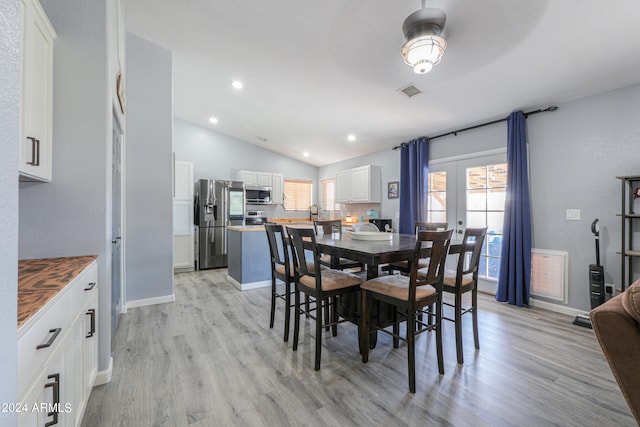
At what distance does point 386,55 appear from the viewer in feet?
8.93

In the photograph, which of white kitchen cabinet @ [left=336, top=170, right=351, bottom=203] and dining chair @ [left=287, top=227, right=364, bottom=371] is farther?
white kitchen cabinet @ [left=336, top=170, right=351, bottom=203]

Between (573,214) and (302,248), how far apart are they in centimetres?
308

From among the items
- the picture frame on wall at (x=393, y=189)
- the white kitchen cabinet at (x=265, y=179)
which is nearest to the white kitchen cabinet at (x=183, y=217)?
the white kitchen cabinet at (x=265, y=179)

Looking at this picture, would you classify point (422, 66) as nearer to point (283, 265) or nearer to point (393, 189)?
point (283, 265)

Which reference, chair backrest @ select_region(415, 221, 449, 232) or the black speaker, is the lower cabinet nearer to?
chair backrest @ select_region(415, 221, 449, 232)

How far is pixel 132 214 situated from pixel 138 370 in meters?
2.00

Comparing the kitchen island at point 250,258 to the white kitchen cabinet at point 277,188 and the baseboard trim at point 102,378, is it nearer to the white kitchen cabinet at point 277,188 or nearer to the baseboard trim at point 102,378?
the baseboard trim at point 102,378

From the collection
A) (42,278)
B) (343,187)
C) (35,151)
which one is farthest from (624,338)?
(343,187)

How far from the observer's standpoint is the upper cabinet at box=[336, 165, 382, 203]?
18.1 feet

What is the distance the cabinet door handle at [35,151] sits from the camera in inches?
54.1

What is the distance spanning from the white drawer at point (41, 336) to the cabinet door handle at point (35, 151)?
2.41 ft

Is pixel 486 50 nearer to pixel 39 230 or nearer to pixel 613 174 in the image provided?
pixel 613 174

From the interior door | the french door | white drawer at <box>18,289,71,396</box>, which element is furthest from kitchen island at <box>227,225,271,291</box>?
white drawer at <box>18,289,71,396</box>

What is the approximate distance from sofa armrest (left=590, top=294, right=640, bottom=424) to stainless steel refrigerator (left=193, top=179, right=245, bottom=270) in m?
5.47
